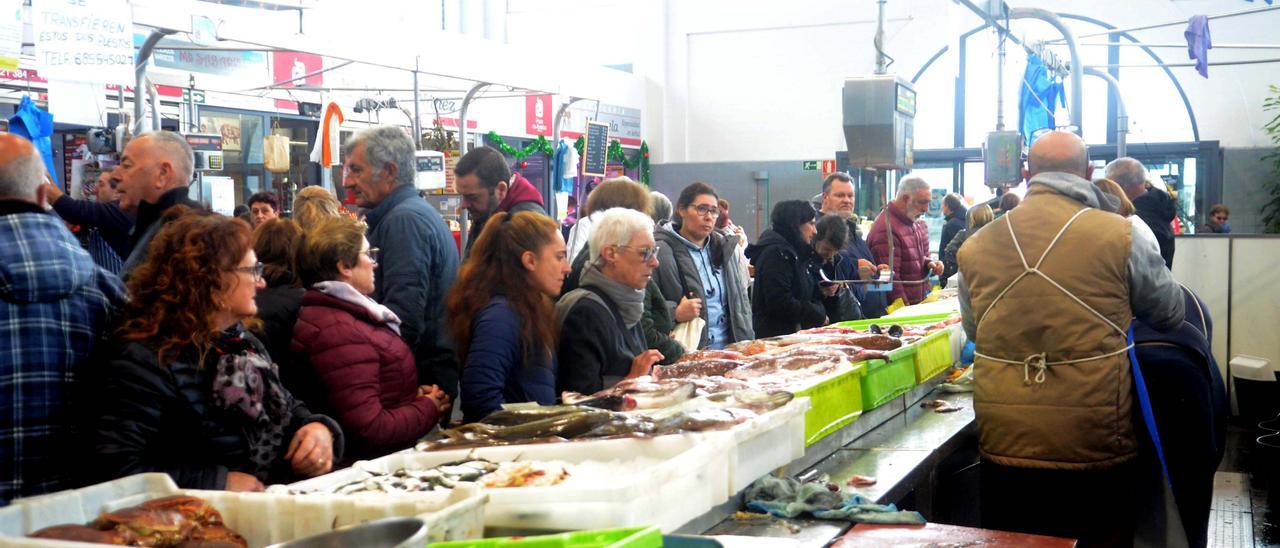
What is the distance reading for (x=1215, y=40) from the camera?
1692 cm

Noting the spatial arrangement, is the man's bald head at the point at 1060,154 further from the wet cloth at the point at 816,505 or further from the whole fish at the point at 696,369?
the wet cloth at the point at 816,505

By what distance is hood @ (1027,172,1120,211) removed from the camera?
363 cm

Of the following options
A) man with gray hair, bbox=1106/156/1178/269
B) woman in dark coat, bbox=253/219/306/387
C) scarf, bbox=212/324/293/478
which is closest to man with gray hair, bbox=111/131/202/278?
woman in dark coat, bbox=253/219/306/387

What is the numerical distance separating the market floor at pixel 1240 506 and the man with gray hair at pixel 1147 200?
53.8 inches

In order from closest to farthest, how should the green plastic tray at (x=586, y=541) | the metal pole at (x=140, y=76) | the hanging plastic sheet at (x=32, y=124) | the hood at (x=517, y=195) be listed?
the green plastic tray at (x=586, y=541)
the hood at (x=517, y=195)
the metal pole at (x=140, y=76)
the hanging plastic sheet at (x=32, y=124)

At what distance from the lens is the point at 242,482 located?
254cm

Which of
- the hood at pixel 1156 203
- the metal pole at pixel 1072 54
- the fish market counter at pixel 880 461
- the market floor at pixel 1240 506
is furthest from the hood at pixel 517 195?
the metal pole at pixel 1072 54

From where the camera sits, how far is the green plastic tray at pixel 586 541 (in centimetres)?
181

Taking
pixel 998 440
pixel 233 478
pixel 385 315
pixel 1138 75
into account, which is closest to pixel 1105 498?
pixel 998 440

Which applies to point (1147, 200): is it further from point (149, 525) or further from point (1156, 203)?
point (149, 525)

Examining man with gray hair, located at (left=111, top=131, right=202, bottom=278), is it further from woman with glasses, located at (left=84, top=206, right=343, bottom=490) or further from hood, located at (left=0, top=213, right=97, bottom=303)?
woman with glasses, located at (left=84, top=206, right=343, bottom=490)

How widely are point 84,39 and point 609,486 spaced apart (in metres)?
3.55

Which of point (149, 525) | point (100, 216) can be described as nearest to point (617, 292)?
point (149, 525)

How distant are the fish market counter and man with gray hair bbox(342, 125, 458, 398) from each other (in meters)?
1.34
